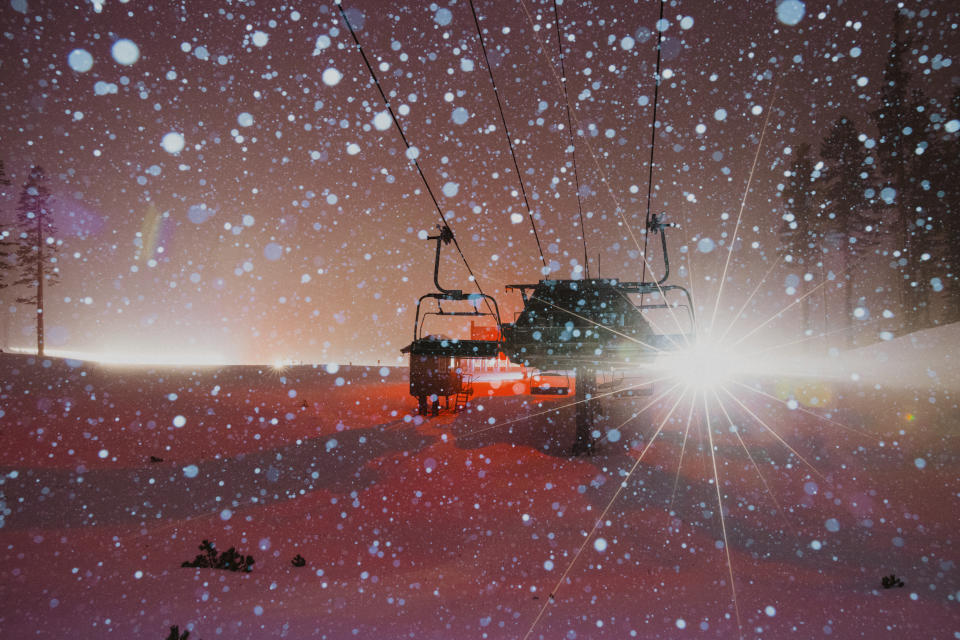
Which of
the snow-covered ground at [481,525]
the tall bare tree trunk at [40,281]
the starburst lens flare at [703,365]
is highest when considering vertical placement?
the tall bare tree trunk at [40,281]

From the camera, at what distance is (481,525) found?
12.1 meters

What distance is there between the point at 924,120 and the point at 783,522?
34306 millimetres

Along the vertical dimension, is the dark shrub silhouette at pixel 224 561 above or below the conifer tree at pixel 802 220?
below

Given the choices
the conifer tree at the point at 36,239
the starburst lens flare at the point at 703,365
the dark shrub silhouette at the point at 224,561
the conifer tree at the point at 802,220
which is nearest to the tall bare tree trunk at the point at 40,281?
the conifer tree at the point at 36,239

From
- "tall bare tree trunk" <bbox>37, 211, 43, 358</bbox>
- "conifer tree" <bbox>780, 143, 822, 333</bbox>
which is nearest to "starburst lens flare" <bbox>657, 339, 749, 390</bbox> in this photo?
"conifer tree" <bbox>780, 143, 822, 333</bbox>

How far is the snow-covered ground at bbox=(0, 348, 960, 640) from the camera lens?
7.45 meters

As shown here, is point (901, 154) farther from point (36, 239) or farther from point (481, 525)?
point (36, 239)

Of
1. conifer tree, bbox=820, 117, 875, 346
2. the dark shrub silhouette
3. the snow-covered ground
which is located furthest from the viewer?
conifer tree, bbox=820, 117, 875, 346

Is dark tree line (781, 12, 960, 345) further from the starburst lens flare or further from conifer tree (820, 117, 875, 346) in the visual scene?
the starburst lens flare

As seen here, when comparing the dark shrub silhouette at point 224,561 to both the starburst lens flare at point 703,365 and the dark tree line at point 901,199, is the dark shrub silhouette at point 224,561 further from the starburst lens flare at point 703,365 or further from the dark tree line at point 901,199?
the dark tree line at point 901,199

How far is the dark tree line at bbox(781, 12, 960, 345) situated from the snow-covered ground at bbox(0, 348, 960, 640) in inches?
288

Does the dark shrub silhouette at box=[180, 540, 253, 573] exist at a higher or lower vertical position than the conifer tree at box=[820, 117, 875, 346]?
lower

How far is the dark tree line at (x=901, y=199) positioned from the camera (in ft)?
94.8

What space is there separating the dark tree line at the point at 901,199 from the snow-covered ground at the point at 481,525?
7.31 metres
